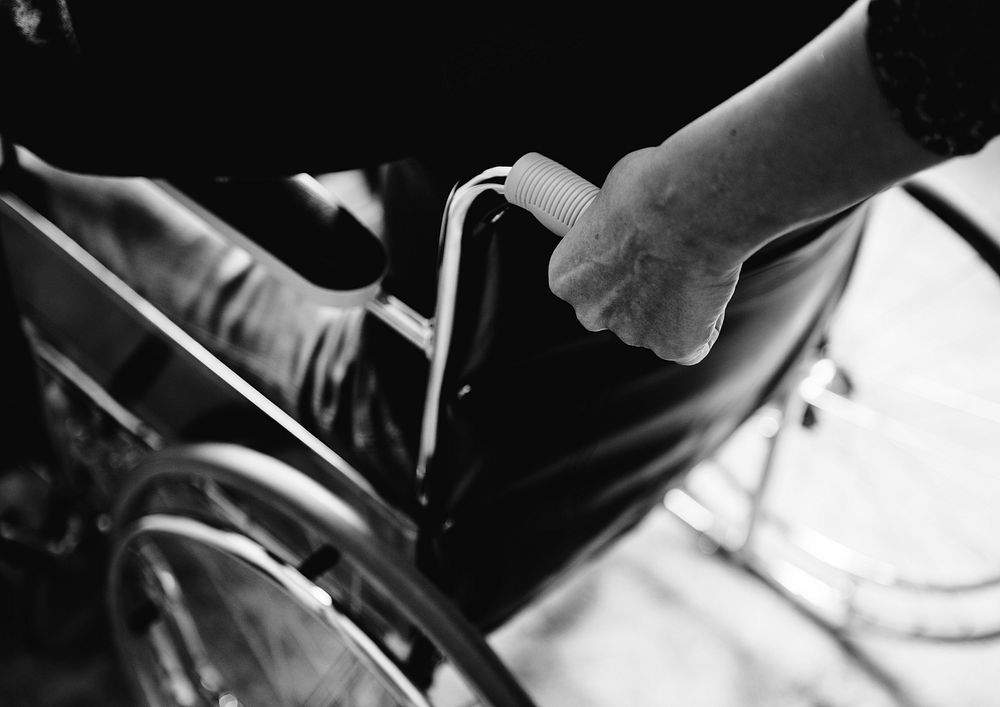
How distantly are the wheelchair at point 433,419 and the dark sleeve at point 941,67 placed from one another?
15cm

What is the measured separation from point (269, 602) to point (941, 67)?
1086 mm

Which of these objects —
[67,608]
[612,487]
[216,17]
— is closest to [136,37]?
[216,17]

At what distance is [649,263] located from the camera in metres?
0.40

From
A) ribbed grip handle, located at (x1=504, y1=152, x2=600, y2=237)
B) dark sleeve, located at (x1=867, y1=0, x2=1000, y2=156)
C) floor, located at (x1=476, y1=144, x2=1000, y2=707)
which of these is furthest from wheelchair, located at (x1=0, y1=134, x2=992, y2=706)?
floor, located at (x1=476, y1=144, x2=1000, y2=707)

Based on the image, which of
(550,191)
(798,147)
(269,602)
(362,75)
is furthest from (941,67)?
(269,602)

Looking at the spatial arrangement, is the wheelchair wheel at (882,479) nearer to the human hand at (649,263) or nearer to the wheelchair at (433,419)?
the wheelchair at (433,419)

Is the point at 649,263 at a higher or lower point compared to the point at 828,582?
higher

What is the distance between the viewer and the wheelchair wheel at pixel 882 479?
1.18m

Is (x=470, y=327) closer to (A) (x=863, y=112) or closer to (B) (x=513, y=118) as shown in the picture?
(B) (x=513, y=118)

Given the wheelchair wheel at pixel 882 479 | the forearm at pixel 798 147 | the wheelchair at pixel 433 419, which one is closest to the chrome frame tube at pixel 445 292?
the wheelchair at pixel 433 419

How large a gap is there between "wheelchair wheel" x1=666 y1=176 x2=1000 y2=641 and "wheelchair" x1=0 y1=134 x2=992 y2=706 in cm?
42

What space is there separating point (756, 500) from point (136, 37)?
1.00m

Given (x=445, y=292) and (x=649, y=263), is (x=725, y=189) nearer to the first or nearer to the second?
(x=649, y=263)

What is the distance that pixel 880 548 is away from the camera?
1.32 metres
